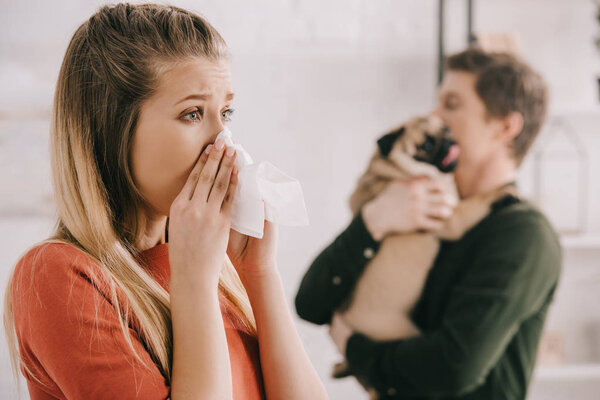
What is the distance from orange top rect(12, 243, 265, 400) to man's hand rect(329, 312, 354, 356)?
1.14 m

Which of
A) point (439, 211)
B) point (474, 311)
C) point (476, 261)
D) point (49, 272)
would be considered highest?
point (49, 272)

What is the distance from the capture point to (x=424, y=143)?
1.62m

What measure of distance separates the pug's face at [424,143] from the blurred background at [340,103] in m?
0.06

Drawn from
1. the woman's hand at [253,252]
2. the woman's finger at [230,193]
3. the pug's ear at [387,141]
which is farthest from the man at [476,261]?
the woman's finger at [230,193]

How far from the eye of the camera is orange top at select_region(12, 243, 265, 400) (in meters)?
0.56

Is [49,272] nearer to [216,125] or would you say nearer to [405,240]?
[216,125]

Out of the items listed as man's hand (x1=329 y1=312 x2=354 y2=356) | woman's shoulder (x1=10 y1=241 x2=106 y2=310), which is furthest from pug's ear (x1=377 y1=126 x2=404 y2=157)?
woman's shoulder (x1=10 y1=241 x2=106 y2=310)

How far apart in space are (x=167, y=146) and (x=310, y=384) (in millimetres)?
385

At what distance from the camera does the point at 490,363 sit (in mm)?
1537

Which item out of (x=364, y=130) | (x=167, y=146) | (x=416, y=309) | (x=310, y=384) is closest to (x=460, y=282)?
(x=416, y=309)

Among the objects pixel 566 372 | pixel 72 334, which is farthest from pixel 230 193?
pixel 566 372

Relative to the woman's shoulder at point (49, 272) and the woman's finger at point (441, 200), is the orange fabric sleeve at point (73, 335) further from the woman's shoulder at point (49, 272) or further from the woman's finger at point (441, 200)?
the woman's finger at point (441, 200)

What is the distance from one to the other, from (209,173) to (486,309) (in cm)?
109

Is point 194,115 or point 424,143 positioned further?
point 424,143
